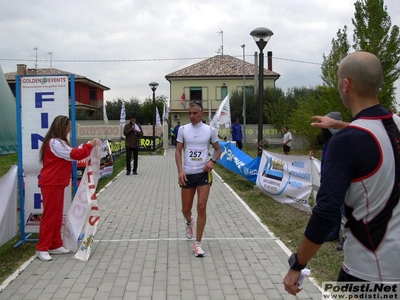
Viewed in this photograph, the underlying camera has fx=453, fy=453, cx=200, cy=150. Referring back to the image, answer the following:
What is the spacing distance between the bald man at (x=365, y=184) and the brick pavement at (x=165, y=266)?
2555 millimetres

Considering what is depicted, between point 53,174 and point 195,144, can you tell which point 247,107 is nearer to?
point 195,144

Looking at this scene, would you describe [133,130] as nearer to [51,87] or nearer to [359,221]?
[51,87]

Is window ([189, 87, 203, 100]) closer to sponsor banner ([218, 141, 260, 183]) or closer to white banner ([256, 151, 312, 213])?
sponsor banner ([218, 141, 260, 183])

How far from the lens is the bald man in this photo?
199cm

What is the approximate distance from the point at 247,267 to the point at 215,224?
8.22ft

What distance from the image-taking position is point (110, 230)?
7422 millimetres

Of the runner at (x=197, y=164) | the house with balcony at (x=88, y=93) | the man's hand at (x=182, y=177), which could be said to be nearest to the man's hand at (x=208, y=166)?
the runner at (x=197, y=164)

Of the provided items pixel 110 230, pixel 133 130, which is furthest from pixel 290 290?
pixel 133 130

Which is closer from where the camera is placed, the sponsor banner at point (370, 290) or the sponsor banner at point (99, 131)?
the sponsor banner at point (370, 290)

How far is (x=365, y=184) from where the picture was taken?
6.57 ft

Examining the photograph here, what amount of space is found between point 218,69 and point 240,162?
47749 mm

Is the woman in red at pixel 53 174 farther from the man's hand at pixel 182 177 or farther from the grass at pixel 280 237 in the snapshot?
the man's hand at pixel 182 177

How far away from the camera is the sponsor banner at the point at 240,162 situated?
39.8 feet

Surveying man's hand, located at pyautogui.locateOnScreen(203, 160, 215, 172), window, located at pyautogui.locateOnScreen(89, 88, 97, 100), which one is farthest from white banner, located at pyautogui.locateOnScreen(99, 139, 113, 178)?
window, located at pyautogui.locateOnScreen(89, 88, 97, 100)
